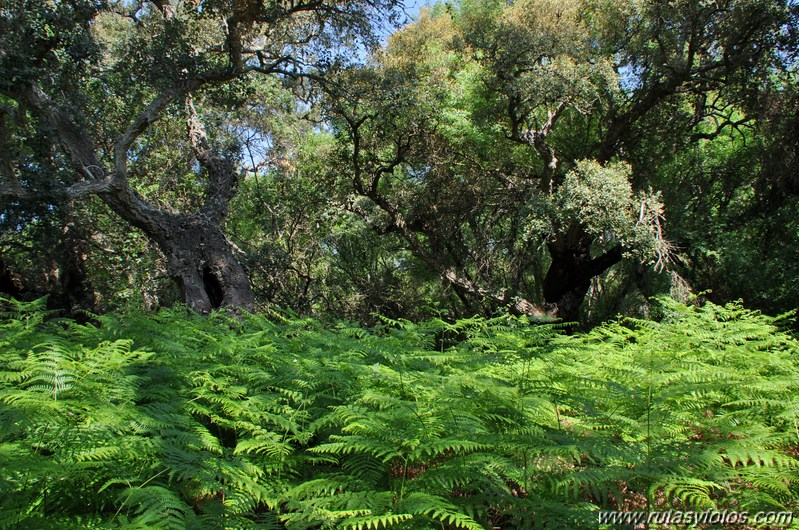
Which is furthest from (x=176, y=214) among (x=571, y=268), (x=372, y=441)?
(x=571, y=268)

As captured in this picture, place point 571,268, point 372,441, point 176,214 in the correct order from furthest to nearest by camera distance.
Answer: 1. point 571,268
2. point 176,214
3. point 372,441

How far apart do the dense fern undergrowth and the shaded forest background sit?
5.78 metres

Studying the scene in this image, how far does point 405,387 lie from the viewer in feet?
12.2

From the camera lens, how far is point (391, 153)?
14.7 metres

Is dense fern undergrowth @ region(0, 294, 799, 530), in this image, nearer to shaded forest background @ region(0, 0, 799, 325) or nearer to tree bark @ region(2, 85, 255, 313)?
tree bark @ region(2, 85, 255, 313)

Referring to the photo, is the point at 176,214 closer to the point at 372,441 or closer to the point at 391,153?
the point at 391,153

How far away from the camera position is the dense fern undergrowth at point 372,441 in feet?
8.42

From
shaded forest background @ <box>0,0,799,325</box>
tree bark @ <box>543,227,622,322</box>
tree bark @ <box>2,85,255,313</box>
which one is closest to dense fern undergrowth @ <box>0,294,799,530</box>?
tree bark @ <box>2,85,255,313</box>

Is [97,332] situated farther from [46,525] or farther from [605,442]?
[605,442]

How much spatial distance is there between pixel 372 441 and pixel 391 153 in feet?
40.9

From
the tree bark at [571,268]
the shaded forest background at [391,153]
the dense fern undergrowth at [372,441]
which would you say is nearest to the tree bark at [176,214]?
the shaded forest background at [391,153]

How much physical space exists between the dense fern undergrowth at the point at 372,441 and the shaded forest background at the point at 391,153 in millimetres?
5785

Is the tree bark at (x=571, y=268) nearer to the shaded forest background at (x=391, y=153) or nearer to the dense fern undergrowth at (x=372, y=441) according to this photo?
the shaded forest background at (x=391, y=153)

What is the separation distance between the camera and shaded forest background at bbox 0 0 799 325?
9.96 m
